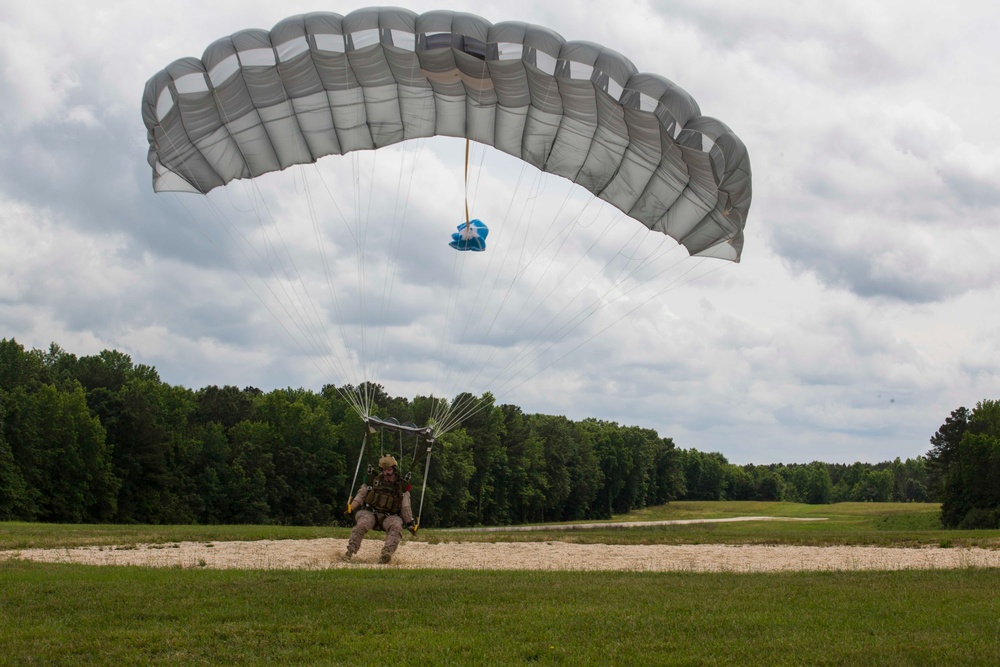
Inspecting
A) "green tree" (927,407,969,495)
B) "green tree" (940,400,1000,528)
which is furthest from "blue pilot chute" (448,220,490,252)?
"green tree" (927,407,969,495)

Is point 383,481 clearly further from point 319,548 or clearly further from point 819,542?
point 819,542

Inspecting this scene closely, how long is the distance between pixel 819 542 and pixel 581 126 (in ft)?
39.6

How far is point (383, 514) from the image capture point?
1506cm

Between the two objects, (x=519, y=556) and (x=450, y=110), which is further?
(x=519, y=556)

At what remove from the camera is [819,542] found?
20391 millimetres

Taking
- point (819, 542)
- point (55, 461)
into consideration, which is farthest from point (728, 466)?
point (819, 542)

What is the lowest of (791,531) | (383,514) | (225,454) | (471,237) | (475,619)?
(791,531)

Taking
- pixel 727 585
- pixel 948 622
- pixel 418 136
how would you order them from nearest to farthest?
pixel 948 622 → pixel 727 585 → pixel 418 136

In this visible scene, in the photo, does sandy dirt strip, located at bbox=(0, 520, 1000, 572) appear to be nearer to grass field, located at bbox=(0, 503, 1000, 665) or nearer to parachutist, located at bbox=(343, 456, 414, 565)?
parachutist, located at bbox=(343, 456, 414, 565)

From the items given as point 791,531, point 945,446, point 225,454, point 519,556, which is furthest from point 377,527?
point 945,446

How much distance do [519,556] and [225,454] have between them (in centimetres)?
4390

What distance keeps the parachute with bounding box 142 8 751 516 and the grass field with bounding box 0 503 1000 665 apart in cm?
418

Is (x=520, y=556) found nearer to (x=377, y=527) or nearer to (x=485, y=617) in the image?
(x=377, y=527)

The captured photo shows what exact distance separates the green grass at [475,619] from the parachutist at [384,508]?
246 cm
